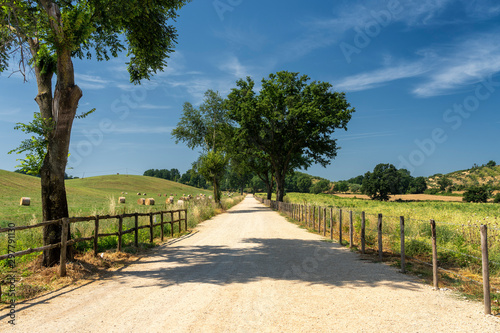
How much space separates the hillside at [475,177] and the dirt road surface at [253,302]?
12093 cm

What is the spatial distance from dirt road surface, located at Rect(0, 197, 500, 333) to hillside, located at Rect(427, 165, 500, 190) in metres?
121

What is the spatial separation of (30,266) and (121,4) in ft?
24.0

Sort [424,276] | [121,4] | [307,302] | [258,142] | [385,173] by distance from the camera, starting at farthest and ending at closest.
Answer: [385,173] < [258,142] < [121,4] < [424,276] < [307,302]

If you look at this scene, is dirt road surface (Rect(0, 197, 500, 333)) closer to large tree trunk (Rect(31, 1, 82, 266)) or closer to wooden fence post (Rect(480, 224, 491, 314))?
wooden fence post (Rect(480, 224, 491, 314))

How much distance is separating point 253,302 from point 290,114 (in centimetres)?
2924

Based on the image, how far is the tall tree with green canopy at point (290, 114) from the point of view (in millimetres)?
33500

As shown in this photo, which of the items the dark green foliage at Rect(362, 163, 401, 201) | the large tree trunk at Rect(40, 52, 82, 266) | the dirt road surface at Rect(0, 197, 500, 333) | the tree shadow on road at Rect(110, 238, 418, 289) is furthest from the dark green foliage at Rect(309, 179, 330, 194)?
the large tree trunk at Rect(40, 52, 82, 266)

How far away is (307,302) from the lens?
18.1ft

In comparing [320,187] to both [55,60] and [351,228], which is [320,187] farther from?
[55,60]

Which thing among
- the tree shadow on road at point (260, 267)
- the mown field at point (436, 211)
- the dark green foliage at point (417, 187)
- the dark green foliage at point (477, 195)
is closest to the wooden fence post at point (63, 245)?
the tree shadow on road at point (260, 267)

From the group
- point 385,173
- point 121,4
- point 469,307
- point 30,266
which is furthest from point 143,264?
point 385,173

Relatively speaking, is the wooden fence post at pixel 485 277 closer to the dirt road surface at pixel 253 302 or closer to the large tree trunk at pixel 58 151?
the dirt road surface at pixel 253 302

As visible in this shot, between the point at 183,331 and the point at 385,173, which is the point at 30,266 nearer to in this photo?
the point at 183,331

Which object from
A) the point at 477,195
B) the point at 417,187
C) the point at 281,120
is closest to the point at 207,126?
the point at 281,120
